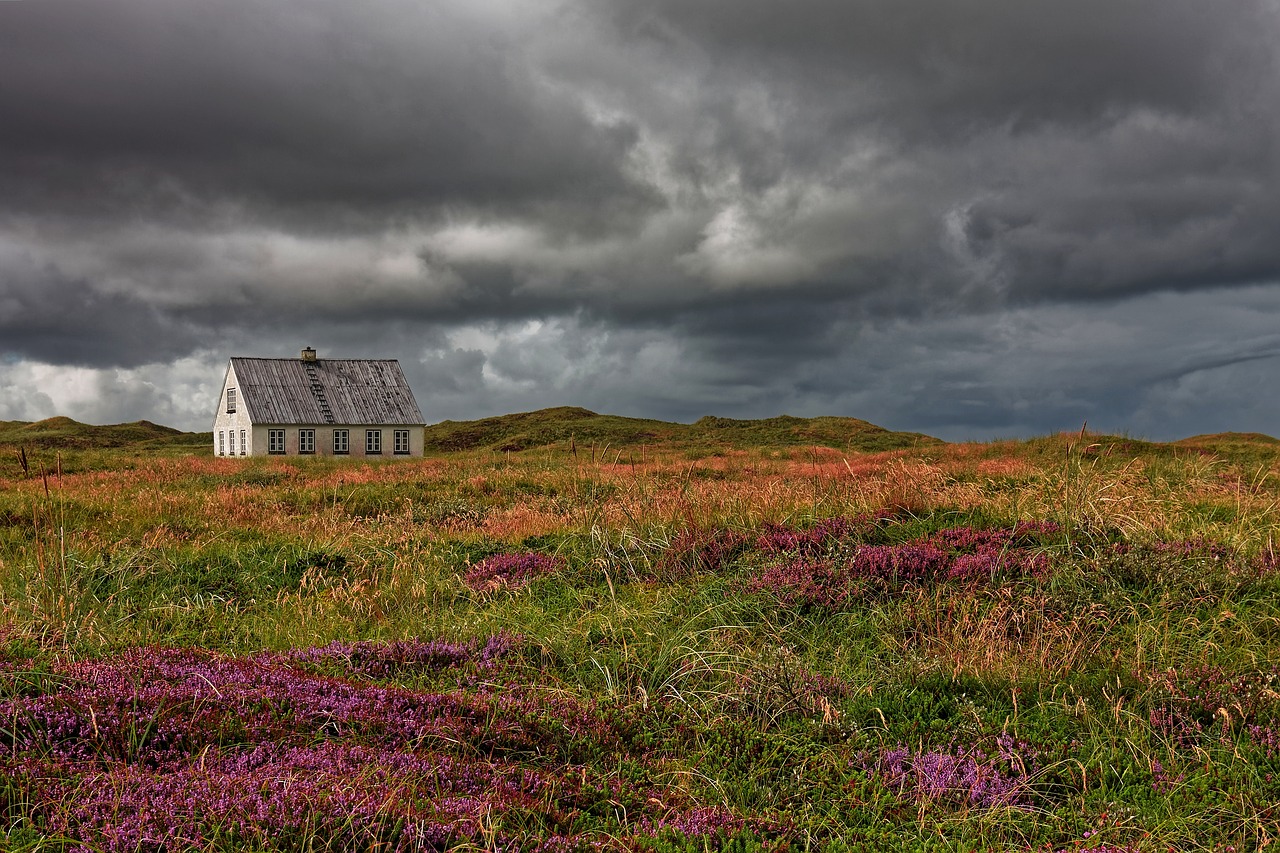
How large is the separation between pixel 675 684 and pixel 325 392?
194 ft

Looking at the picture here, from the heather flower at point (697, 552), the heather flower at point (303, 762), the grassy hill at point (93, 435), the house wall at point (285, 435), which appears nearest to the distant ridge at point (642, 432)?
the house wall at point (285, 435)

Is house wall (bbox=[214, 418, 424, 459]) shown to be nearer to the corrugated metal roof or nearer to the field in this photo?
the corrugated metal roof

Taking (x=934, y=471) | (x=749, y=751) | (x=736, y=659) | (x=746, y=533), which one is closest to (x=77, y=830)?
(x=749, y=751)

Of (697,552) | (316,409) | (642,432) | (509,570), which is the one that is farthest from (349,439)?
(697,552)

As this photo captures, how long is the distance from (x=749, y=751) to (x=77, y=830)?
3.26m

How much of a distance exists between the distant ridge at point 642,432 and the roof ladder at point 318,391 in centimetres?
1158

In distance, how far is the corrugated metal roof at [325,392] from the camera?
188 feet

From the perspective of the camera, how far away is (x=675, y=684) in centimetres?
571

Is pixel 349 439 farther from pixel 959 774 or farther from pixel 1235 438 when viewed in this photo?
pixel 959 774

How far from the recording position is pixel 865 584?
25.3ft

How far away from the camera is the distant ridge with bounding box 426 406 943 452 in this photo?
179 feet

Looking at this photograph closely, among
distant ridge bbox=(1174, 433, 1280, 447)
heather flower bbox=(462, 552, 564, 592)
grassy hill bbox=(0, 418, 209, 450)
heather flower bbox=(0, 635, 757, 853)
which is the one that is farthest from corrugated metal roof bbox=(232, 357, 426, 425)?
heather flower bbox=(0, 635, 757, 853)

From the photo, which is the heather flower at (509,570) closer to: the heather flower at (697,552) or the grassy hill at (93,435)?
the heather flower at (697,552)

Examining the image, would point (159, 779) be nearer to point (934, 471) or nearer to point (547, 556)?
point (547, 556)
